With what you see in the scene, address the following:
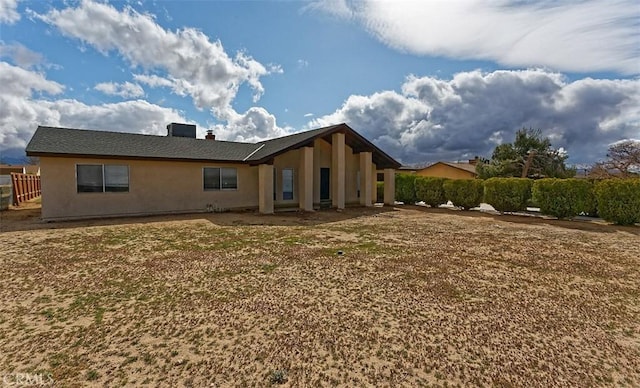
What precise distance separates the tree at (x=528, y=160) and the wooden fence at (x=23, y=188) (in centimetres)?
3435

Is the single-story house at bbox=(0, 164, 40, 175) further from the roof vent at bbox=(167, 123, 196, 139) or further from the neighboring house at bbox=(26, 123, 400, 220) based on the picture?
the neighboring house at bbox=(26, 123, 400, 220)

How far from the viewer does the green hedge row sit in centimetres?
1148

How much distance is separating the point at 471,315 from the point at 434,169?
3460cm

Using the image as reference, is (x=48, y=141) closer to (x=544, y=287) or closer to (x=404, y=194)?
(x=544, y=287)

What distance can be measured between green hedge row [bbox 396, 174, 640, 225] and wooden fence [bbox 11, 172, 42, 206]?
21.3 meters

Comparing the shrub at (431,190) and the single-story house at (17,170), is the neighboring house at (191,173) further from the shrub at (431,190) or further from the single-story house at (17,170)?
the single-story house at (17,170)

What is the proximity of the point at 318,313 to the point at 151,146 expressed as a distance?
42.6 feet

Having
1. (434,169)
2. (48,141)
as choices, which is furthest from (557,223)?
(434,169)

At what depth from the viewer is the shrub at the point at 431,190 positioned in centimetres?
1738

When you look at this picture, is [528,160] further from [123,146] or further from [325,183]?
[123,146]

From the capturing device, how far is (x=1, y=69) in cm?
1324

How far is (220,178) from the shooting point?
569 inches

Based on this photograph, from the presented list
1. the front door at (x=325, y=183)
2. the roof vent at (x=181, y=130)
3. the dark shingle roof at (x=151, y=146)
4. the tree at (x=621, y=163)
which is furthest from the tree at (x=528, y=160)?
the roof vent at (x=181, y=130)

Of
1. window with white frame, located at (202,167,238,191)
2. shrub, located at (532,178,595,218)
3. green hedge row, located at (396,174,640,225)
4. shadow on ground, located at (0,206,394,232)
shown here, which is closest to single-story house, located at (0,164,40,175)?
shadow on ground, located at (0,206,394,232)
